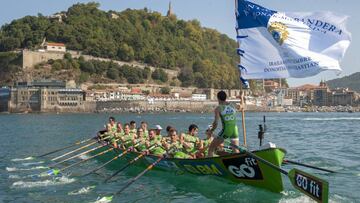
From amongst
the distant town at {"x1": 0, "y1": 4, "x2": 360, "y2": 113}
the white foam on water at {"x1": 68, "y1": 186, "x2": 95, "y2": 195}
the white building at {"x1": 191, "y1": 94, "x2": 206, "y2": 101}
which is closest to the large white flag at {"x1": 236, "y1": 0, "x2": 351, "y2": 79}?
the white foam on water at {"x1": 68, "y1": 186, "x2": 95, "y2": 195}

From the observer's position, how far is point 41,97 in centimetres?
12719

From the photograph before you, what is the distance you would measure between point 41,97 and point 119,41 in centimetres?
5130

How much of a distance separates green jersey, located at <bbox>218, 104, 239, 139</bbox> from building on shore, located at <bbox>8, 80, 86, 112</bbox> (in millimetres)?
120024

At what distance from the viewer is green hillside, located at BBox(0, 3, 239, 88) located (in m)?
155

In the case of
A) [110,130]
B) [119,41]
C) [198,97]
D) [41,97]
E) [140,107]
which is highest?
[119,41]

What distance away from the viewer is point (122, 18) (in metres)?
190

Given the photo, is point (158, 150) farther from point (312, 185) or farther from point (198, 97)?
point (198, 97)

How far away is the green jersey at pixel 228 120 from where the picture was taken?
12.9 metres

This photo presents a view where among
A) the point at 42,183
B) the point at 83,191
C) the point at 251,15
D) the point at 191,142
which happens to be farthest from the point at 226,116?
the point at 42,183

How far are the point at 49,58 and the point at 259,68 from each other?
136151 mm

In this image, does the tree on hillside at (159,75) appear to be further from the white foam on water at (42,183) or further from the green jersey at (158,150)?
the green jersey at (158,150)

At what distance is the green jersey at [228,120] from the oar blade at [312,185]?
2.44m

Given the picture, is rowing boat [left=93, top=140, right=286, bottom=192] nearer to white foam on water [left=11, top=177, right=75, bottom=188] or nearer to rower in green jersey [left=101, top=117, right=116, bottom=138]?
white foam on water [left=11, top=177, right=75, bottom=188]

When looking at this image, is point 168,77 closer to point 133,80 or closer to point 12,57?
point 133,80
